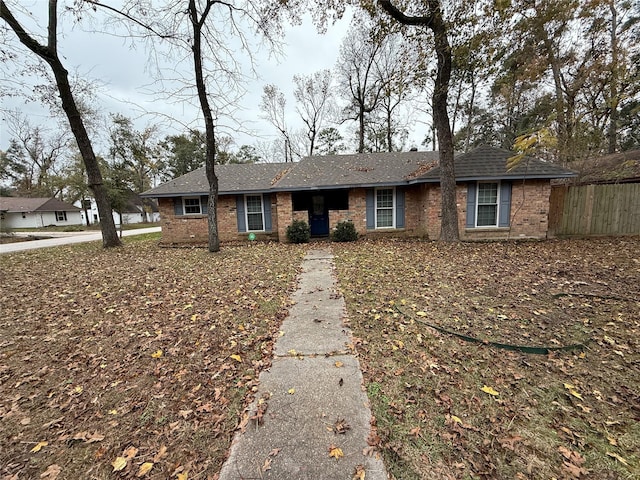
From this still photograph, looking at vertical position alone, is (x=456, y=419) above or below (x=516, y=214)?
below

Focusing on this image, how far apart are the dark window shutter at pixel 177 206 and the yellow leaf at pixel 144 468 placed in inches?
446

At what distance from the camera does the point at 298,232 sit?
10.6 meters

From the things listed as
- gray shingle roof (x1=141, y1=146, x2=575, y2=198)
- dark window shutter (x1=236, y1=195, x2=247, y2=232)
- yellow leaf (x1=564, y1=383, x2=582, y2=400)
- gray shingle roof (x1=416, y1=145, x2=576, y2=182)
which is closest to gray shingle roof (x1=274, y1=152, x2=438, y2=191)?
gray shingle roof (x1=141, y1=146, x2=575, y2=198)

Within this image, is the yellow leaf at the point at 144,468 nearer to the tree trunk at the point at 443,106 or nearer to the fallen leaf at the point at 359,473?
the fallen leaf at the point at 359,473

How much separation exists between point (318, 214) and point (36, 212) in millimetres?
38590

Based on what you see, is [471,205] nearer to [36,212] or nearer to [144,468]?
[144,468]

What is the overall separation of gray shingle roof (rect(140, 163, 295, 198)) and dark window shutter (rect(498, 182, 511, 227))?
884 centimetres

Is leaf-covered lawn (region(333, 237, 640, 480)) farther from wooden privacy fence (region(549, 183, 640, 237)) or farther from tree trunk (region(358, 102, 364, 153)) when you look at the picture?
tree trunk (region(358, 102, 364, 153))

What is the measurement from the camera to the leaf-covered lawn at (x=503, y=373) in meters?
1.87

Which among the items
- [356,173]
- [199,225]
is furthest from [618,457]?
[199,225]

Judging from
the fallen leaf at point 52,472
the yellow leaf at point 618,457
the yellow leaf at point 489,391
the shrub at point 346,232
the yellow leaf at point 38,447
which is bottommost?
the yellow leaf at point 618,457

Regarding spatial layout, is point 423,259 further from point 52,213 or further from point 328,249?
point 52,213

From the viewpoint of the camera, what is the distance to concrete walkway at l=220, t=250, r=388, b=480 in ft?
5.84

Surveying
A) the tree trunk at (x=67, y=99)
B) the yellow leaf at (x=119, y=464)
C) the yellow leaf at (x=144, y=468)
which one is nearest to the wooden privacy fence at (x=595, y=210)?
the yellow leaf at (x=144, y=468)
